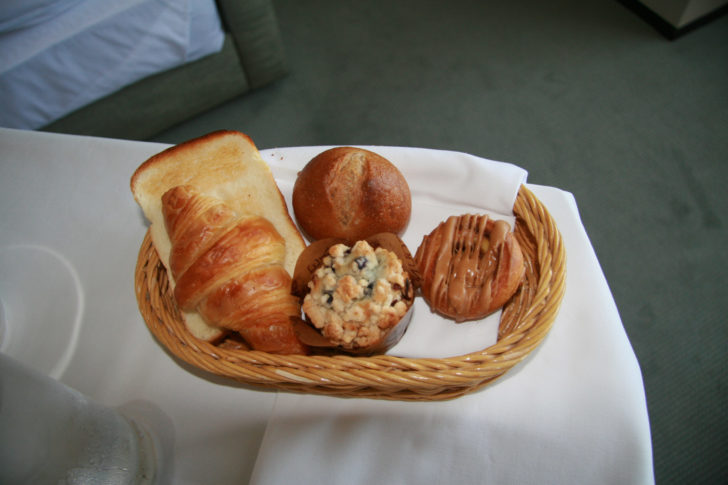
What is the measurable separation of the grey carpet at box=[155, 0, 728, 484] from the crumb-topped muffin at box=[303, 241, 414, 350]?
4.06 ft

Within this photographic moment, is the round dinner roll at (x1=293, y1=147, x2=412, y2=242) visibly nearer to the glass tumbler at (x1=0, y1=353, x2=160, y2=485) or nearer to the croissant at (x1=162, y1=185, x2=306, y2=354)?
the croissant at (x1=162, y1=185, x2=306, y2=354)

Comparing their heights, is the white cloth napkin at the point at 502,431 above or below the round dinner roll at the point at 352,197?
below

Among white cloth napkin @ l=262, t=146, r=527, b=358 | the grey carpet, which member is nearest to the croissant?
white cloth napkin @ l=262, t=146, r=527, b=358

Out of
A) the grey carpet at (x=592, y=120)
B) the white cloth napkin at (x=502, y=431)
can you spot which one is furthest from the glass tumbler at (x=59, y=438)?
the grey carpet at (x=592, y=120)

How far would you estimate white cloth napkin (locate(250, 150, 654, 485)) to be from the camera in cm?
75

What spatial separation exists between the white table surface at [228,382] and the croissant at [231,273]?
125mm

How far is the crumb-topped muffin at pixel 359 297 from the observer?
2.56 ft

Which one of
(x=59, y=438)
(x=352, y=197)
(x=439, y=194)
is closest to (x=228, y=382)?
(x=59, y=438)

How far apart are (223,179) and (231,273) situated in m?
0.29

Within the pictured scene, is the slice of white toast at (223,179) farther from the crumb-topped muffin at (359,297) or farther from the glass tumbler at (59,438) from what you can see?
the glass tumbler at (59,438)

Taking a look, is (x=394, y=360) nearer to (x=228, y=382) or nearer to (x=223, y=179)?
(x=228, y=382)

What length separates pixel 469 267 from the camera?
897 mm

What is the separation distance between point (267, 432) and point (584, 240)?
804 millimetres

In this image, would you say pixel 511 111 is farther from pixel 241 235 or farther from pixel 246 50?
pixel 241 235
